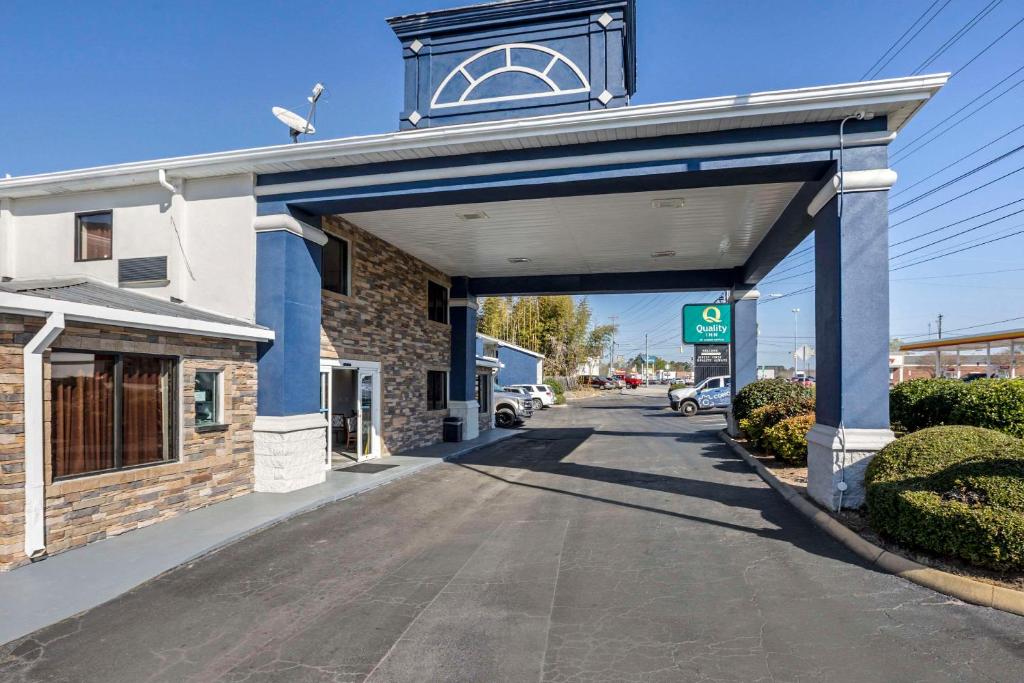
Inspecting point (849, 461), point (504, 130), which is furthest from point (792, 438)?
point (504, 130)

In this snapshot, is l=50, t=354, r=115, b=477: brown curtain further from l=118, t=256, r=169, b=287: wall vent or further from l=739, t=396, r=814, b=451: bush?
l=739, t=396, r=814, b=451: bush

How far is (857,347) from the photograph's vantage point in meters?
8.15

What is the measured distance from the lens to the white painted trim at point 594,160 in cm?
837

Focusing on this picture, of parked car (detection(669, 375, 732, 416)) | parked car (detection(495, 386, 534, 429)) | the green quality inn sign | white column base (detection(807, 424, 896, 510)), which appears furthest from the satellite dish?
parked car (detection(669, 375, 732, 416))

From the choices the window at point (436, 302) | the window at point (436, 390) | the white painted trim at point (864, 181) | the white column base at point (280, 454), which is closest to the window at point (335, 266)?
the white column base at point (280, 454)

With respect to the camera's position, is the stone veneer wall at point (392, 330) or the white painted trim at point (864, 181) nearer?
the white painted trim at point (864, 181)

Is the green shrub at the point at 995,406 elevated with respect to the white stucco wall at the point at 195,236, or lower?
lower

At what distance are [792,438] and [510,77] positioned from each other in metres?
8.54

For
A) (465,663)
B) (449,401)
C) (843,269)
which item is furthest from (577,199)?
(449,401)

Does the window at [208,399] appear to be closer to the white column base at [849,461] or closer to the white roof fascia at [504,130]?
the white roof fascia at [504,130]

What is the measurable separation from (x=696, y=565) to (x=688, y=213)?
7403 mm

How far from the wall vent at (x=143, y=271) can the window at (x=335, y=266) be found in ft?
9.13

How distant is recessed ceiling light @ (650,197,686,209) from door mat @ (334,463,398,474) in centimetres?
714

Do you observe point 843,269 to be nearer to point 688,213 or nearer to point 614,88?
point 688,213
